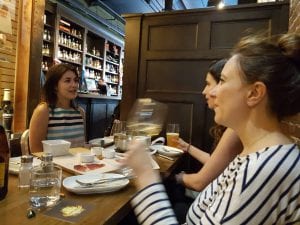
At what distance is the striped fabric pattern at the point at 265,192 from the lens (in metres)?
0.67

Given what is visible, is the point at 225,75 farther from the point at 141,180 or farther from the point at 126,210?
the point at 126,210

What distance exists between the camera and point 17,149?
2133 millimetres

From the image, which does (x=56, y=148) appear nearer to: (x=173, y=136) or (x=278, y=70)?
(x=173, y=136)

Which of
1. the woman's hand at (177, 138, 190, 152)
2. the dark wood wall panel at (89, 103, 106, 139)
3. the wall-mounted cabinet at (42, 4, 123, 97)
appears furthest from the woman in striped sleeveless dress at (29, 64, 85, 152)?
the dark wood wall panel at (89, 103, 106, 139)

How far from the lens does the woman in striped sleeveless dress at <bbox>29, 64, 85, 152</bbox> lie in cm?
211

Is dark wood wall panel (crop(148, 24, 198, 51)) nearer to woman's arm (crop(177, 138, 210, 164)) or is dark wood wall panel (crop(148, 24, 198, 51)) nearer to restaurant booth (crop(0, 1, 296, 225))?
restaurant booth (crop(0, 1, 296, 225))

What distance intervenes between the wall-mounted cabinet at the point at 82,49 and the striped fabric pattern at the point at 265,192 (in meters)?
5.29

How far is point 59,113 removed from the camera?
7.48ft

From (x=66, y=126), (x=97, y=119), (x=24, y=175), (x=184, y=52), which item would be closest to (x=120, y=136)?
(x=66, y=126)

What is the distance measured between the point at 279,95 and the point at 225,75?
166 mm

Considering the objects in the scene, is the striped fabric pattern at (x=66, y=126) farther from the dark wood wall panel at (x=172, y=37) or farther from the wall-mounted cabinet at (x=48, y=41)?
the wall-mounted cabinet at (x=48, y=41)

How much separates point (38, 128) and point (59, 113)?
0.24 m

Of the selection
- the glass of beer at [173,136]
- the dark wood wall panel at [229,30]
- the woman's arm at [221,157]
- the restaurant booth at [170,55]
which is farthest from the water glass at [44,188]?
the dark wood wall panel at [229,30]

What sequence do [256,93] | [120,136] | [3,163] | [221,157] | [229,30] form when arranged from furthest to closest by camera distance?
[229,30], [120,136], [221,157], [3,163], [256,93]
